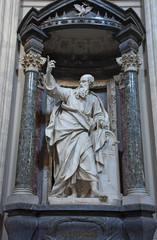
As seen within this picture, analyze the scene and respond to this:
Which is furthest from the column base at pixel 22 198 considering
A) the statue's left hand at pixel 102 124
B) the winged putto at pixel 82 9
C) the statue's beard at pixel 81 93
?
the winged putto at pixel 82 9

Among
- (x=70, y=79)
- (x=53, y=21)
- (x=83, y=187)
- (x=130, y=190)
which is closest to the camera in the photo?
(x=130, y=190)

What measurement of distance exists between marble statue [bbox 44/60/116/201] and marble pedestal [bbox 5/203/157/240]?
0.38 m

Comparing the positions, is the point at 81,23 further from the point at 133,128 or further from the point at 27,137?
the point at 27,137

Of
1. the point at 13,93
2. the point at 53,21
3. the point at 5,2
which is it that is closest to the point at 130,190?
the point at 13,93

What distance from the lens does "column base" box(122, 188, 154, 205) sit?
4.71 metres

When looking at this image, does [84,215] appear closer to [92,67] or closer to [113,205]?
[113,205]

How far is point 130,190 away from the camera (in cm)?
496

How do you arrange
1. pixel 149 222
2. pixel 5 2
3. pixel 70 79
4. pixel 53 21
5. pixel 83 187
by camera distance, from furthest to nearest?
pixel 70 79
pixel 5 2
pixel 53 21
pixel 83 187
pixel 149 222

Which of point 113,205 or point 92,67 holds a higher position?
point 92,67

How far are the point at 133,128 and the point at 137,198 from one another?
3.75 ft

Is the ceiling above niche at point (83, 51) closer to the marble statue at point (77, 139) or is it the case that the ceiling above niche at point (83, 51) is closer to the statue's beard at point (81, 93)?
the marble statue at point (77, 139)

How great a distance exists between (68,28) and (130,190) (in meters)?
3.12

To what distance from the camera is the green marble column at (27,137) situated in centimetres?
493

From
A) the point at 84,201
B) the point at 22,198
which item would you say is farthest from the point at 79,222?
the point at 22,198
